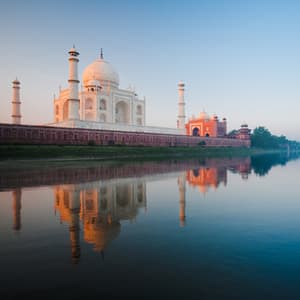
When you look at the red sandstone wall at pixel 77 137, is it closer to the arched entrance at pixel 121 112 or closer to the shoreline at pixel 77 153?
the shoreline at pixel 77 153

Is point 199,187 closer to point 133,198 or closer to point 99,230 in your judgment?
point 133,198

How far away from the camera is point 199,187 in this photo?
26.5 feet

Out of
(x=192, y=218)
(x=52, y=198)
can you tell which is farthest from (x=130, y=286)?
(x=52, y=198)

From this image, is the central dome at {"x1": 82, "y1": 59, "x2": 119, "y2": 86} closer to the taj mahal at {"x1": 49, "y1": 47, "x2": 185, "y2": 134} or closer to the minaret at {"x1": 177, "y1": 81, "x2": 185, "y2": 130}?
the taj mahal at {"x1": 49, "y1": 47, "x2": 185, "y2": 134}

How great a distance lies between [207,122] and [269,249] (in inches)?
1693

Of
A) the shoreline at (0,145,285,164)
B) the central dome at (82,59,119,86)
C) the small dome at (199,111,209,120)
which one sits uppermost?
the central dome at (82,59,119,86)

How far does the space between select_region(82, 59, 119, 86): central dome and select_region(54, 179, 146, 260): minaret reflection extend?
1025 inches

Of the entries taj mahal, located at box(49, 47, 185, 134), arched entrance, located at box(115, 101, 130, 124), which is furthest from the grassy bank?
arched entrance, located at box(115, 101, 130, 124)

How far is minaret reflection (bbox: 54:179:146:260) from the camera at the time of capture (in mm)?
3795

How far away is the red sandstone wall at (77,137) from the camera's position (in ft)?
63.0

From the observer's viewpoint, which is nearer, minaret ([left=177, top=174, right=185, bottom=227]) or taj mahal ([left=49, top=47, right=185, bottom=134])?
minaret ([left=177, top=174, right=185, bottom=227])

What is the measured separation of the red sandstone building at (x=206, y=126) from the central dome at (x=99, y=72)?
1849 cm

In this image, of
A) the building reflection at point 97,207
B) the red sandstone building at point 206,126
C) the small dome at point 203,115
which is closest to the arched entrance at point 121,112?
the red sandstone building at point 206,126

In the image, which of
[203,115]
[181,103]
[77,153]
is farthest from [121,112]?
[203,115]
